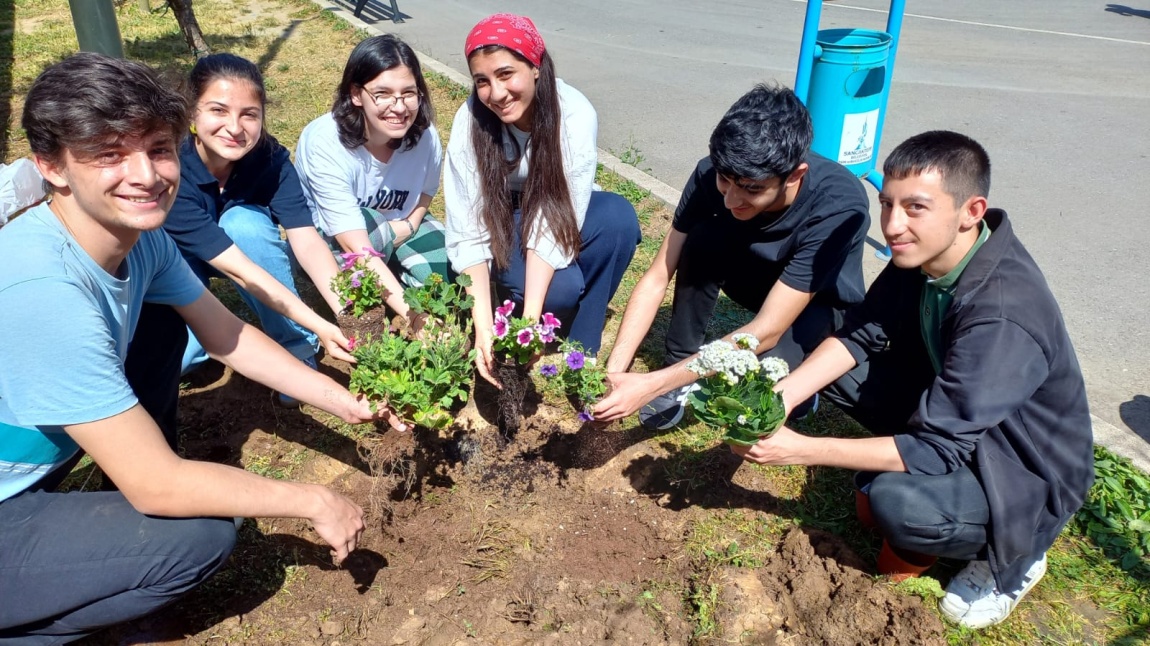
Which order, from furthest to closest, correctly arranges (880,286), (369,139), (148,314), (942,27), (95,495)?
(942,27)
(369,139)
(880,286)
(148,314)
(95,495)

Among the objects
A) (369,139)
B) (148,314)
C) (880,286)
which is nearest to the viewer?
(148,314)

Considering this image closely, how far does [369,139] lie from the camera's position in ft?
11.4

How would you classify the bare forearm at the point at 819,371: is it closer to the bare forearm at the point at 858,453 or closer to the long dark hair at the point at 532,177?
the bare forearm at the point at 858,453

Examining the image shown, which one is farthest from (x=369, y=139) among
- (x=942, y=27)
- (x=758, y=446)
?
(x=942, y=27)

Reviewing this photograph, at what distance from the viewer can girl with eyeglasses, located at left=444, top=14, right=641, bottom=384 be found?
3039 mm

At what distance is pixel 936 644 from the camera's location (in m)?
2.31

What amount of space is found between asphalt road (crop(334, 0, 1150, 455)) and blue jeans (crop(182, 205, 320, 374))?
3.08 m

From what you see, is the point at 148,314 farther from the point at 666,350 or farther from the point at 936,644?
the point at 936,644

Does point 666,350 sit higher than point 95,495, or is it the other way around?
point 95,495

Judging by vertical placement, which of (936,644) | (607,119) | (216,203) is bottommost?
(936,644)

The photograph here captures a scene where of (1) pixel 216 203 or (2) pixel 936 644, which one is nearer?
(2) pixel 936 644

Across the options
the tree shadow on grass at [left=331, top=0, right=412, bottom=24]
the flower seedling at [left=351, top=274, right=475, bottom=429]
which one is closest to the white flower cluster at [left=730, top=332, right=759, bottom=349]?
the flower seedling at [left=351, top=274, right=475, bottom=429]

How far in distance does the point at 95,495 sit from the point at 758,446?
6.06ft

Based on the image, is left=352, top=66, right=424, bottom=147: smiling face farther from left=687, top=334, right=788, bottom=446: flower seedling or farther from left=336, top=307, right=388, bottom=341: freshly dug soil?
left=687, top=334, right=788, bottom=446: flower seedling
